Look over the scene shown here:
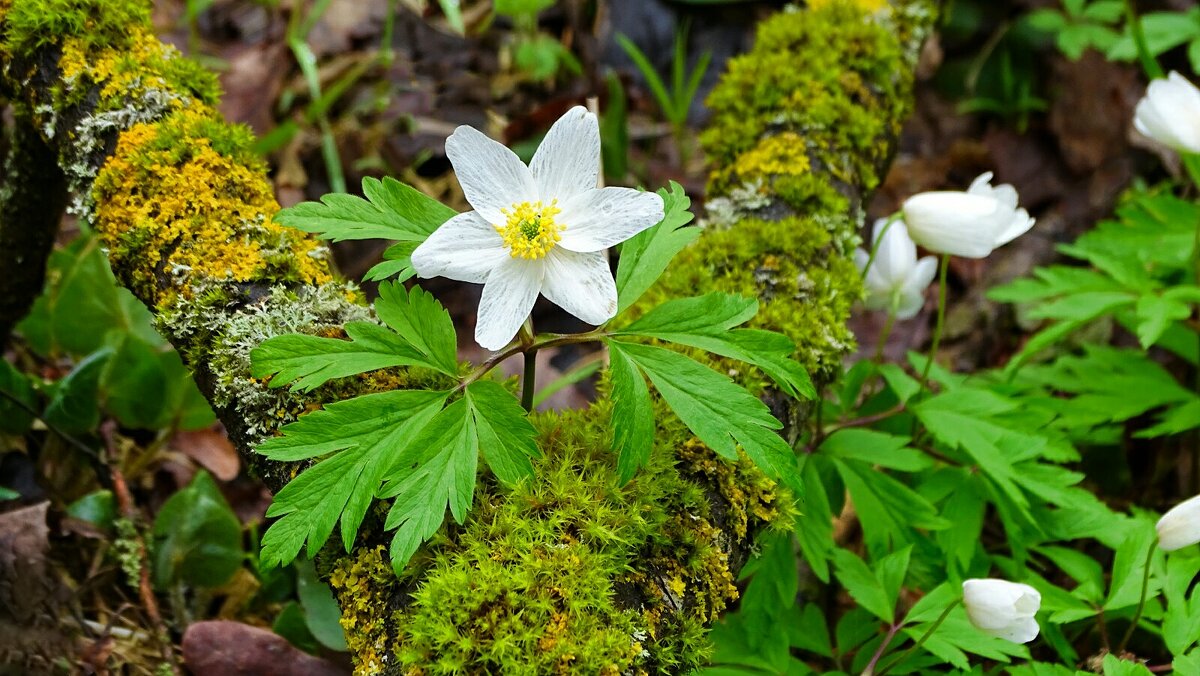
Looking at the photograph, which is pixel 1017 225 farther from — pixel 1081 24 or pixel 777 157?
pixel 1081 24

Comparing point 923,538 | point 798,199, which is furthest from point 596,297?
point 923,538

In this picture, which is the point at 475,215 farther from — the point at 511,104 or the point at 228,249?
the point at 511,104

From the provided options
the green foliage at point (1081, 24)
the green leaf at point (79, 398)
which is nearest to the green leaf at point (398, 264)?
the green leaf at point (79, 398)

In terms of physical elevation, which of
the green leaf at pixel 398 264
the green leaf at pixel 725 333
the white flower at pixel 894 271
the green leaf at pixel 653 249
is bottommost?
the white flower at pixel 894 271

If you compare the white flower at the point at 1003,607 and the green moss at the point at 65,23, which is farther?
the green moss at the point at 65,23

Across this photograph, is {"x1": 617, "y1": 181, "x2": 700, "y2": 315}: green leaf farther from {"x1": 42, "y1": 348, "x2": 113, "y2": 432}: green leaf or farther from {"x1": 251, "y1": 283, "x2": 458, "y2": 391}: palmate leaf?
{"x1": 42, "y1": 348, "x2": 113, "y2": 432}: green leaf

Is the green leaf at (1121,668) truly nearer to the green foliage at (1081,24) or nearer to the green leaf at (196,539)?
the green leaf at (196,539)

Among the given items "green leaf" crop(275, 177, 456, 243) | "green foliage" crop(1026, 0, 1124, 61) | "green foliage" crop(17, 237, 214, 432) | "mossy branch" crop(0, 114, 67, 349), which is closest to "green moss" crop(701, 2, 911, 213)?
"green leaf" crop(275, 177, 456, 243)
